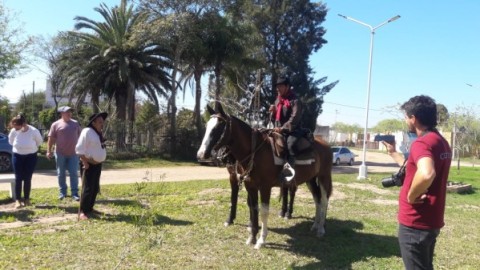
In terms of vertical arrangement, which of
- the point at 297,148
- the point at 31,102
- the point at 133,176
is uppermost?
the point at 31,102

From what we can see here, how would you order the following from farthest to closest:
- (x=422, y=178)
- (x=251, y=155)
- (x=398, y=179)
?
(x=251, y=155) < (x=398, y=179) < (x=422, y=178)

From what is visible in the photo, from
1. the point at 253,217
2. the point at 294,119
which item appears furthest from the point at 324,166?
the point at 253,217

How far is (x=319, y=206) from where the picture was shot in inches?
301

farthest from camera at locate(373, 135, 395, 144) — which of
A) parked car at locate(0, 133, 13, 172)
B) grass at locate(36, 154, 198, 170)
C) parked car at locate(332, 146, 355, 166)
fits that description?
parked car at locate(332, 146, 355, 166)

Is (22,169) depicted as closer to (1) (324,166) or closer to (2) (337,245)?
(1) (324,166)

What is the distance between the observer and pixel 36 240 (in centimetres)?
609

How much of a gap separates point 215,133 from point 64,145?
4769 millimetres

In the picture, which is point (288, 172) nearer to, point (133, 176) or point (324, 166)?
point (324, 166)

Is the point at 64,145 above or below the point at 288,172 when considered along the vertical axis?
above

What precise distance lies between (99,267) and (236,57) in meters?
25.9

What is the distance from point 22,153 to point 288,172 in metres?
5.50

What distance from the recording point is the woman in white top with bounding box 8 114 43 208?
8.52m

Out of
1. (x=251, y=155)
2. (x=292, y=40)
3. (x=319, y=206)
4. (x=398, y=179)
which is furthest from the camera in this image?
(x=292, y=40)

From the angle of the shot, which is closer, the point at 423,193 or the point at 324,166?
the point at 423,193
